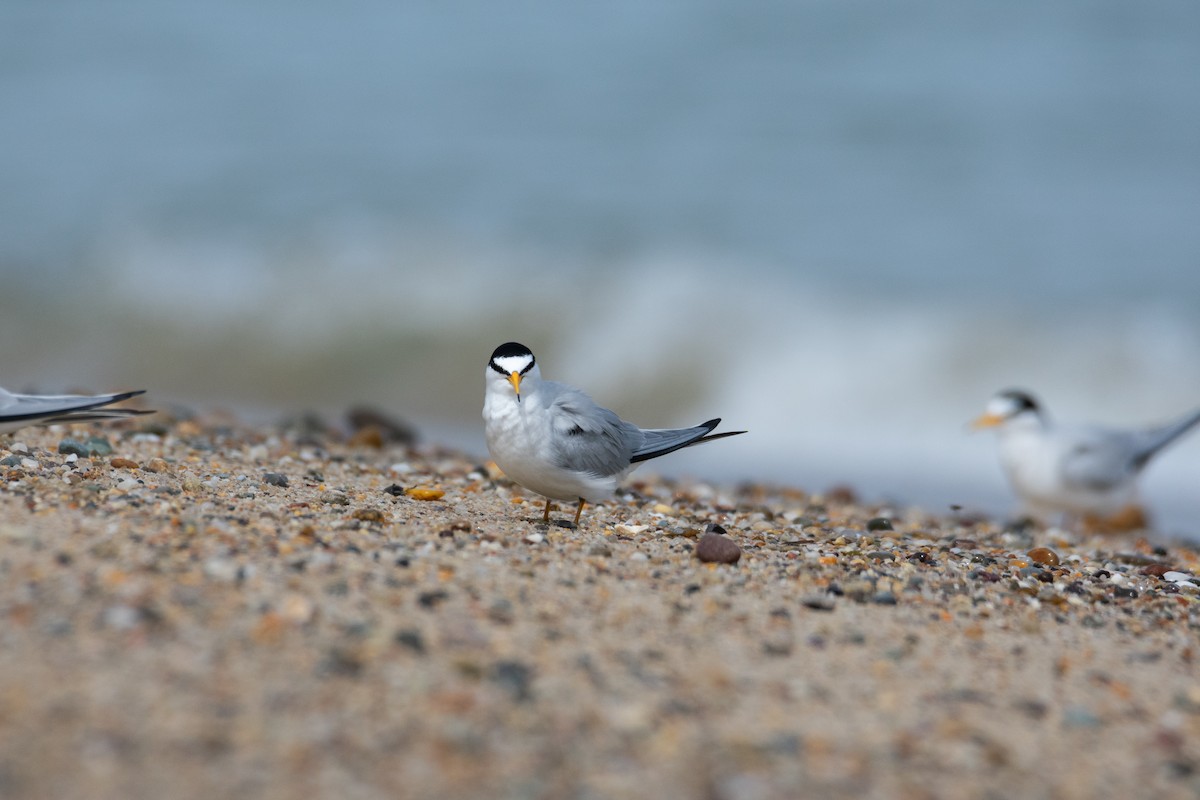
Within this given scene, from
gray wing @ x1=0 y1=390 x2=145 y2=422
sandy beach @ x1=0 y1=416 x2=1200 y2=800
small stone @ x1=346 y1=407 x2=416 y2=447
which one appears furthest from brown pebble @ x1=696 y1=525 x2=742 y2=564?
small stone @ x1=346 y1=407 x2=416 y2=447

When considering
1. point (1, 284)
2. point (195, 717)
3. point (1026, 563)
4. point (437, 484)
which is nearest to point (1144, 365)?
point (1026, 563)

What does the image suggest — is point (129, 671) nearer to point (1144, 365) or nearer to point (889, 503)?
point (889, 503)

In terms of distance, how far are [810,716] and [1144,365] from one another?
7105 millimetres

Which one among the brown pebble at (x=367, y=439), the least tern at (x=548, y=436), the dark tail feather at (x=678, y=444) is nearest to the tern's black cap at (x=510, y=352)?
the least tern at (x=548, y=436)

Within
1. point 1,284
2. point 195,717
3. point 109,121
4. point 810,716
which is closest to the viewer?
point 195,717

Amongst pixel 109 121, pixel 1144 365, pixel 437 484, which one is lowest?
pixel 437 484

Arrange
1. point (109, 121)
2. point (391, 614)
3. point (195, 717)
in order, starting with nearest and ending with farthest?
1. point (195, 717)
2. point (391, 614)
3. point (109, 121)

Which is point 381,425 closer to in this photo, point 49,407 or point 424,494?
point 424,494

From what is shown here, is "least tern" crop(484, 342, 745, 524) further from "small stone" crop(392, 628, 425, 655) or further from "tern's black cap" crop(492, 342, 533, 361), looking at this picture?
"small stone" crop(392, 628, 425, 655)

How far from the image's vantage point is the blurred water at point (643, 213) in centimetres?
889

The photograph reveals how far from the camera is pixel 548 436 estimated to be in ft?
13.2

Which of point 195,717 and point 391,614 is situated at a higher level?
point 391,614

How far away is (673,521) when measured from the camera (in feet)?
14.5

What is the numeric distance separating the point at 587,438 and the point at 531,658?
1.40m
